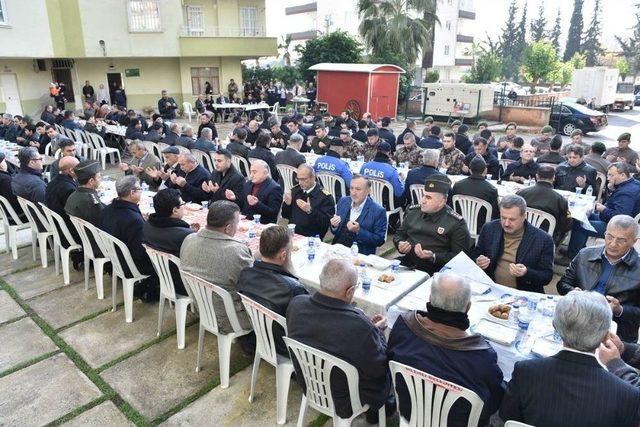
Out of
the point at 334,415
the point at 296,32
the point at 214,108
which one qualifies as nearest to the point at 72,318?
the point at 334,415

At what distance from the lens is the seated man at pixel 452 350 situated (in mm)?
2445

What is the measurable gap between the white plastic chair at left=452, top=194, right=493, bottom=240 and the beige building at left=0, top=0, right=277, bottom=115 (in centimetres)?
1939

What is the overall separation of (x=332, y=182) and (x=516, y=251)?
3574 mm

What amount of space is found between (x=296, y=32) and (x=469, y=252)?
52.7 m

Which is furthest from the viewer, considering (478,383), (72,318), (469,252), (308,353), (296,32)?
(296,32)

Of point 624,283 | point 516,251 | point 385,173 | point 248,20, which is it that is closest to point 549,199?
point 516,251

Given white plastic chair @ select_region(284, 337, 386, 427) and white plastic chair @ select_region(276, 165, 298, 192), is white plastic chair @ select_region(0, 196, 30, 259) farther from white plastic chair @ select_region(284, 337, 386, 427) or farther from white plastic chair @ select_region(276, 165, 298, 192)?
white plastic chair @ select_region(284, 337, 386, 427)

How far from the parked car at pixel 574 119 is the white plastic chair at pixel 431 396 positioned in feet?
61.7

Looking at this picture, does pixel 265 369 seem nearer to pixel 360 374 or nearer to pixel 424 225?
pixel 360 374

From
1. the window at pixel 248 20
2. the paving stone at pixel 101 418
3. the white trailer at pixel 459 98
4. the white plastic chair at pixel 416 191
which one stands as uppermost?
the window at pixel 248 20

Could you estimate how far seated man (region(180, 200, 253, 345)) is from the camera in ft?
12.2

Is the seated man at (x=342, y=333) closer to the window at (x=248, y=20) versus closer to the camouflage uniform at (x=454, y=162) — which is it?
the camouflage uniform at (x=454, y=162)

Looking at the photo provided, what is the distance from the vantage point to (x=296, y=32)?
52469 mm

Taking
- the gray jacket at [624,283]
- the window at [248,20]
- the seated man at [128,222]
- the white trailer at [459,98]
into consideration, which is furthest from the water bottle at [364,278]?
the window at [248,20]
